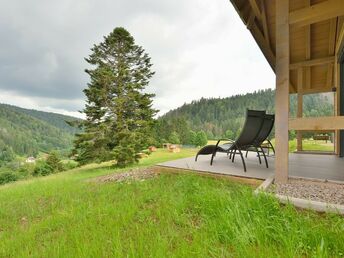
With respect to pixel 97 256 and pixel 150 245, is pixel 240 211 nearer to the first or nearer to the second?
pixel 150 245

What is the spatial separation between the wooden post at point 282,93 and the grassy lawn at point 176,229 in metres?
0.71

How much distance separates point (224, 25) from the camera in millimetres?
10359

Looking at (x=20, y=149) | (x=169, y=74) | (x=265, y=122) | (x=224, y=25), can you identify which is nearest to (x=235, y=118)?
(x=169, y=74)

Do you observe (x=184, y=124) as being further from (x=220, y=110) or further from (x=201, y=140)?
(x=220, y=110)

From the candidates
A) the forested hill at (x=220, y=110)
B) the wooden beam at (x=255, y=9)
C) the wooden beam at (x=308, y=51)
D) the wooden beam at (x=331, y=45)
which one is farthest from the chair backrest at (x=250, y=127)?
the forested hill at (x=220, y=110)

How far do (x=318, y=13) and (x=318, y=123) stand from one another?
1.34m

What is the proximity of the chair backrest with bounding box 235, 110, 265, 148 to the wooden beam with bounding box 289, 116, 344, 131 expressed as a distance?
926 mm

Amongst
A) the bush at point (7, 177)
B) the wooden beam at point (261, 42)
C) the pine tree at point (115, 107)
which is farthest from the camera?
the bush at point (7, 177)

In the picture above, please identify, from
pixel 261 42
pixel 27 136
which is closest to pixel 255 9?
pixel 261 42

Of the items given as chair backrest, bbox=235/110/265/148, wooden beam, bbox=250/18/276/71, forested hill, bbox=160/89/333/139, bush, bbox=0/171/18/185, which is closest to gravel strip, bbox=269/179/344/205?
chair backrest, bbox=235/110/265/148

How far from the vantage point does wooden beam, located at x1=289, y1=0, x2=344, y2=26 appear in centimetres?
237

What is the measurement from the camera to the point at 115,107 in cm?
1273

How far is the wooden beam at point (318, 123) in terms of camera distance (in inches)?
90.3

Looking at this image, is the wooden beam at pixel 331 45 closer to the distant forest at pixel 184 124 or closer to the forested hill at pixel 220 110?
the distant forest at pixel 184 124
